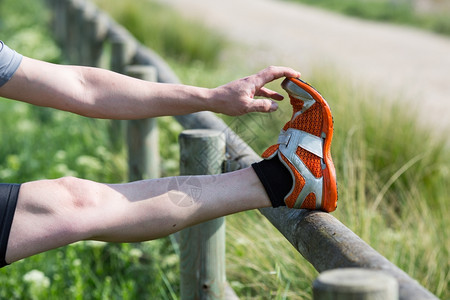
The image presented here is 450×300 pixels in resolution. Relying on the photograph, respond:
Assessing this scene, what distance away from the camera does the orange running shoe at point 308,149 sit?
177 cm

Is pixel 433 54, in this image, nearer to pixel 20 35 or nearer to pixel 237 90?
pixel 20 35

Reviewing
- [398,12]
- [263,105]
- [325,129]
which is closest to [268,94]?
[263,105]

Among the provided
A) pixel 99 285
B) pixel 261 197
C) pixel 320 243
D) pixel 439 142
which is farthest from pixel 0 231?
pixel 439 142

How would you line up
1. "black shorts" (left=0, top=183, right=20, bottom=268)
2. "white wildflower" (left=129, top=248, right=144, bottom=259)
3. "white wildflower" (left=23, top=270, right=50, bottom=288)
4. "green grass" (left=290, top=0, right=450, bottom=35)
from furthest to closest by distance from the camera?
"green grass" (left=290, top=0, right=450, bottom=35)
"white wildflower" (left=129, top=248, right=144, bottom=259)
"white wildflower" (left=23, top=270, right=50, bottom=288)
"black shorts" (left=0, top=183, right=20, bottom=268)

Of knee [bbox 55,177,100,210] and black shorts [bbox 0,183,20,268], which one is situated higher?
knee [bbox 55,177,100,210]

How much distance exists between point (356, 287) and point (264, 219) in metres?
1.73

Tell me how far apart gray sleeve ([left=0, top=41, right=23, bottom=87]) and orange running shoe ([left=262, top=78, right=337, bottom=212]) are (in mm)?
714

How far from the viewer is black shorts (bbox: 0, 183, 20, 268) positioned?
171 centimetres

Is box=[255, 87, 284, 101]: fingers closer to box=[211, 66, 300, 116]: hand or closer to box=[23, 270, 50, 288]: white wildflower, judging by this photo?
box=[211, 66, 300, 116]: hand

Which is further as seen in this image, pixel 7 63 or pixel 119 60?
pixel 119 60

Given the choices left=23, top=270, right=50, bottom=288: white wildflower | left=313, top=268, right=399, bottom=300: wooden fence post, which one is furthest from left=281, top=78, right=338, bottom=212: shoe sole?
left=23, top=270, right=50, bottom=288: white wildflower

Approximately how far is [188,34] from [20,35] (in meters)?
2.11

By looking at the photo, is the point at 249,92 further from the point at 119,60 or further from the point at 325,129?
the point at 119,60

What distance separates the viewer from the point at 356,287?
1.06 meters
